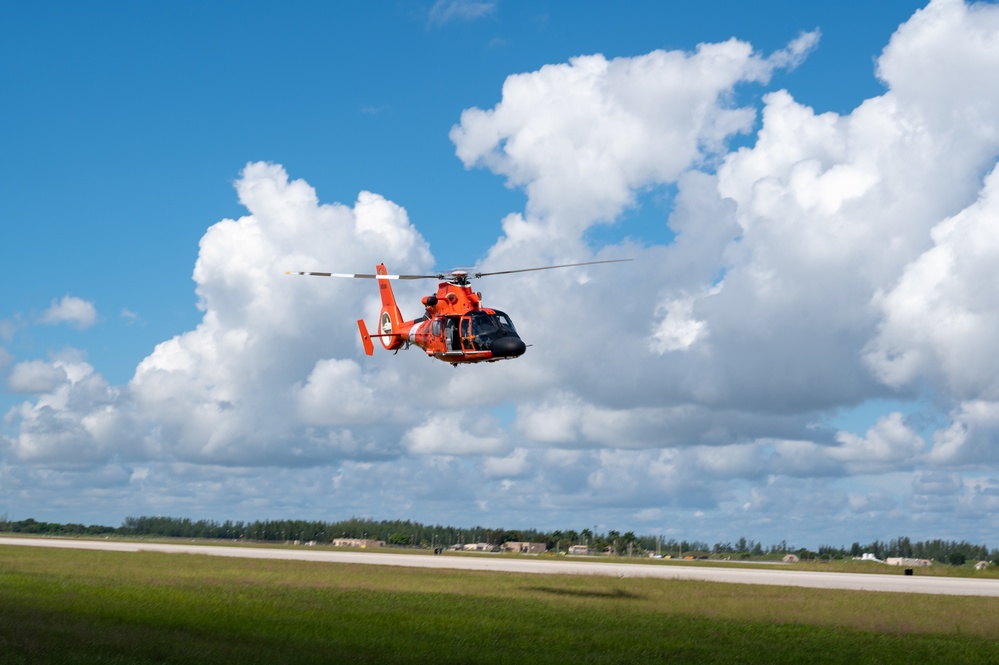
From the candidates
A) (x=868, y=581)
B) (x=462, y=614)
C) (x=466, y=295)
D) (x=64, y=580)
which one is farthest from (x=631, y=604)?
(x=64, y=580)

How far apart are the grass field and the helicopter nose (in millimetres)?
11368

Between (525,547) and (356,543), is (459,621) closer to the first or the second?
(525,547)

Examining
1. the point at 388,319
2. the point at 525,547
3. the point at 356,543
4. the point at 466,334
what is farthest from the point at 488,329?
the point at 356,543

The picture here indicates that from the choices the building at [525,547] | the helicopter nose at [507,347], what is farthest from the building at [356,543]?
the helicopter nose at [507,347]

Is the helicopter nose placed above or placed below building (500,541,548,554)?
above

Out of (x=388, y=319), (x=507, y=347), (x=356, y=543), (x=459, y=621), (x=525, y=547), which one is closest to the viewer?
(x=459, y=621)

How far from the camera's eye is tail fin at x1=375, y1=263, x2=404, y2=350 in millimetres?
61969

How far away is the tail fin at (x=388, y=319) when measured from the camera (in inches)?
2440

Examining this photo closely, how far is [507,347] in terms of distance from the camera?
166ft

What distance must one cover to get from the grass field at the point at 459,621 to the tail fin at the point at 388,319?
1381 centimetres

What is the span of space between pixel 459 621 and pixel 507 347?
53.5 ft

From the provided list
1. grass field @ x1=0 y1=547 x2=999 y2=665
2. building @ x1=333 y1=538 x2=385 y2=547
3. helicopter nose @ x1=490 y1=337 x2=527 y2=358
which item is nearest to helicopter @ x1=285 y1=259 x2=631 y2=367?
helicopter nose @ x1=490 y1=337 x2=527 y2=358

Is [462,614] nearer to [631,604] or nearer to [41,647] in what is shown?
[631,604]

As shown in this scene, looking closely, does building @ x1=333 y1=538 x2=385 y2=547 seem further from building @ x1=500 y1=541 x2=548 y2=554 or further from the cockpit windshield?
the cockpit windshield
